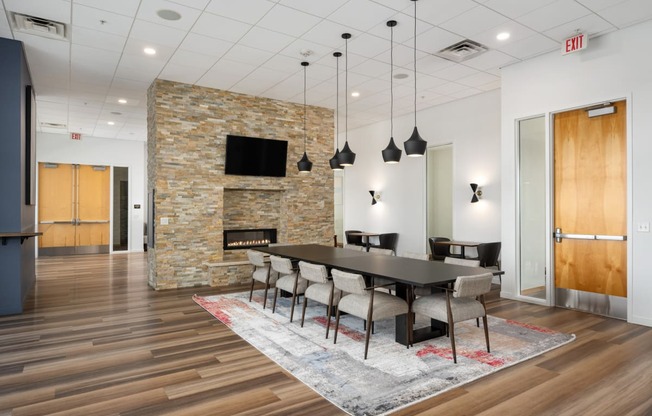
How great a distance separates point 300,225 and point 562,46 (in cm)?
530

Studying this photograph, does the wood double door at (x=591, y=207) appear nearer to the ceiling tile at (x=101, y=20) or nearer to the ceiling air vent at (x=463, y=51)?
the ceiling air vent at (x=463, y=51)

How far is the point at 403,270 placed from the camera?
13.3ft

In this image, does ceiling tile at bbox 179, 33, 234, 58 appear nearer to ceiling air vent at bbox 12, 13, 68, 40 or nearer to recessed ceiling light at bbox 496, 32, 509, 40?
ceiling air vent at bbox 12, 13, 68, 40

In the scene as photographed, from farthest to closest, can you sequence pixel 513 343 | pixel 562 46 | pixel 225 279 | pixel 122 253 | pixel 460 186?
pixel 122 253, pixel 460 186, pixel 225 279, pixel 562 46, pixel 513 343

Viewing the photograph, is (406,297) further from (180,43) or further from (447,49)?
(180,43)

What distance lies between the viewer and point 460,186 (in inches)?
320

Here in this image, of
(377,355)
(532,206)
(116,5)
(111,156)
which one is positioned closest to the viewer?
(377,355)

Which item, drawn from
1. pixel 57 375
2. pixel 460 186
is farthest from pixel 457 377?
pixel 460 186

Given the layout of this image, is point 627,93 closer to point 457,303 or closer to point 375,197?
point 457,303

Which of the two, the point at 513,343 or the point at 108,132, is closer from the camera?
the point at 513,343

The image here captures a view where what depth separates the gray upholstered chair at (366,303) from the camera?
3.71m

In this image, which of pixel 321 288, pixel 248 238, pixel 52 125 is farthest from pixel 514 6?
pixel 52 125

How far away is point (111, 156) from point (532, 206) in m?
11.5

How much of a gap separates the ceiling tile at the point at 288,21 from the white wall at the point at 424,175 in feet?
14.2
